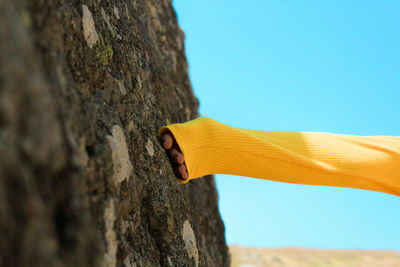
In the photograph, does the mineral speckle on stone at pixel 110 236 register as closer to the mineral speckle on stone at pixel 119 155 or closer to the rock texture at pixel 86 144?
the rock texture at pixel 86 144

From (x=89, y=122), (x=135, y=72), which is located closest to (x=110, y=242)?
(x=89, y=122)

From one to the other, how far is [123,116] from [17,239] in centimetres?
71

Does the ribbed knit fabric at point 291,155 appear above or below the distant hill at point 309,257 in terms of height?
above

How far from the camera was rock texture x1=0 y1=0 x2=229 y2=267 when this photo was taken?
0.47 metres

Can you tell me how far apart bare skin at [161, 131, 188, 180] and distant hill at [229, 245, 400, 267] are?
5.55 metres

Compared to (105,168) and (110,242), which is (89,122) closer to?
(105,168)

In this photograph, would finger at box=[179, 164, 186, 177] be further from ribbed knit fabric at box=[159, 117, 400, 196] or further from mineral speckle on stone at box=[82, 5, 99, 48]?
mineral speckle on stone at box=[82, 5, 99, 48]

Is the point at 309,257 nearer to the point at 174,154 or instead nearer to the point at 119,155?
the point at 174,154

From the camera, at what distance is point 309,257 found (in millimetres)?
7000

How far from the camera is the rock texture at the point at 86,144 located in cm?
47

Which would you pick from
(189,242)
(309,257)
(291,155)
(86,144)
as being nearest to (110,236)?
(86,144)

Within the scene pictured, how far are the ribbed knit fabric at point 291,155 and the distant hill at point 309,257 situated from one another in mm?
5349

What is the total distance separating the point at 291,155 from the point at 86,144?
2.91ft

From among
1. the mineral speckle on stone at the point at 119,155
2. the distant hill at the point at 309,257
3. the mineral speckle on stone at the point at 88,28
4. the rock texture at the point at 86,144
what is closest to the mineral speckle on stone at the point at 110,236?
the rock texture at the point at 86,144
